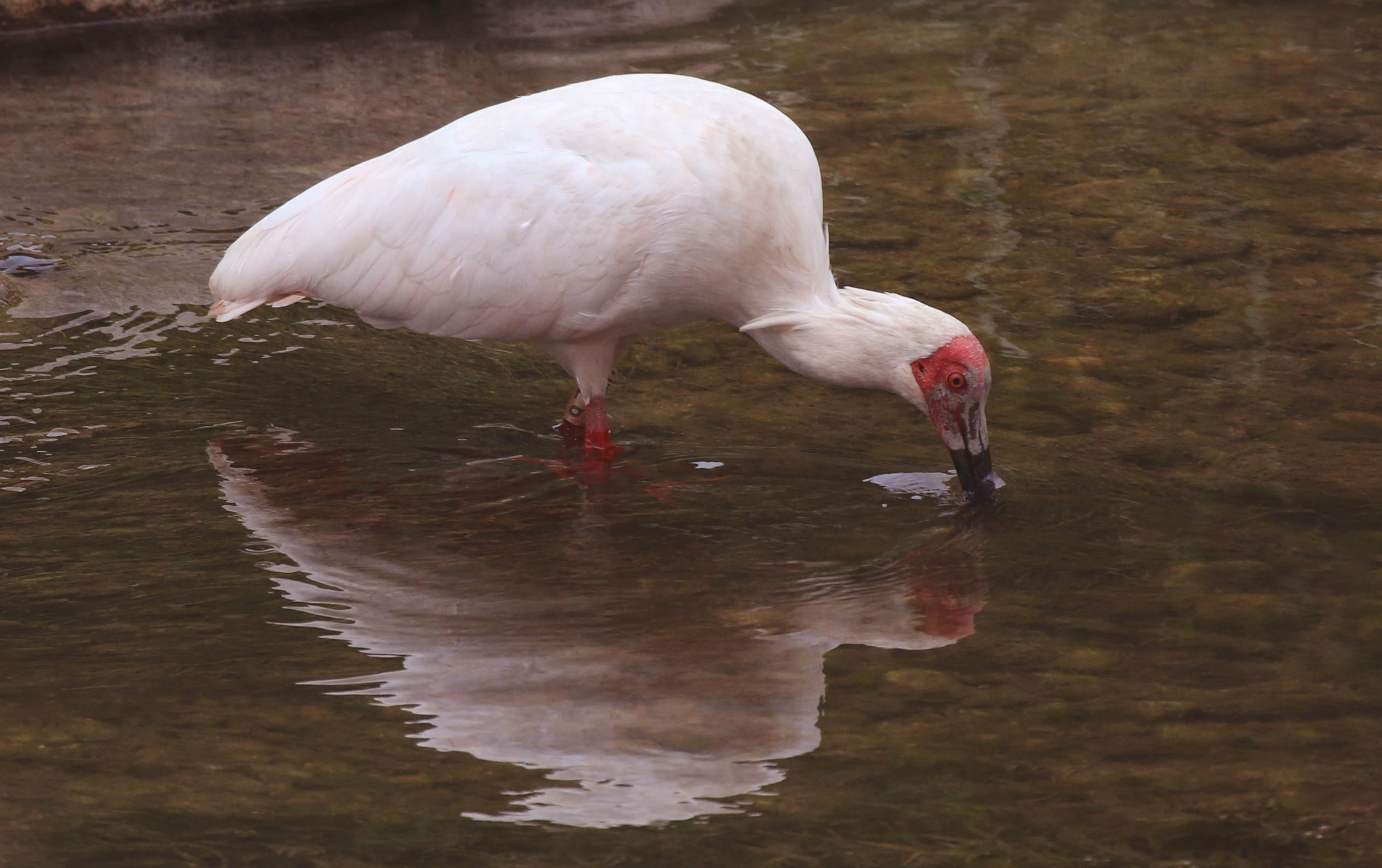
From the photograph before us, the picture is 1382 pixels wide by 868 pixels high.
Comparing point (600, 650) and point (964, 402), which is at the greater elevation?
point (964, 402)

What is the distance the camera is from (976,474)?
15.6 feet

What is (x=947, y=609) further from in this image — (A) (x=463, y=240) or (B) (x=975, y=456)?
(A) (x=463, y=240)

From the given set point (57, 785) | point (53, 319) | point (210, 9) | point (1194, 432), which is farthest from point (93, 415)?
point (210, 9)

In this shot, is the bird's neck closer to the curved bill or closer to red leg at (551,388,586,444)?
the curved bill

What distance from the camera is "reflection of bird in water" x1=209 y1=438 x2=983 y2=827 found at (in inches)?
130

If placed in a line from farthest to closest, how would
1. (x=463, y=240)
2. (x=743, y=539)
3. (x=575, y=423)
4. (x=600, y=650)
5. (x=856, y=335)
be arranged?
(x=575, y=423), (x=463, y=240), (x=856, y=335), (x=743, y=539), (x=600, y=650)

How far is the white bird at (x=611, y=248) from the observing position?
481cm

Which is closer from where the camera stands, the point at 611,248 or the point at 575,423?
the point at 611,248

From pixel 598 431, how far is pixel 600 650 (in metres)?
1.52

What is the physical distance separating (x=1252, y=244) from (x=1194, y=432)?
1852 mm

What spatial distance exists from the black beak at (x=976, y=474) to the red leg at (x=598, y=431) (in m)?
1.15

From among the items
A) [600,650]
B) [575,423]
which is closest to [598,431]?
[575,423]

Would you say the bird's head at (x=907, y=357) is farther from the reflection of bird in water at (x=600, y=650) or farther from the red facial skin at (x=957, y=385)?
the reflection of bird in water at (x=600, y=650)

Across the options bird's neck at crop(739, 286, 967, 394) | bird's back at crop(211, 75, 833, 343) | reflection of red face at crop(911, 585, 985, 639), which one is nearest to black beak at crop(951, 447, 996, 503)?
bird's neck at crop(739, 286, 967, 394)
